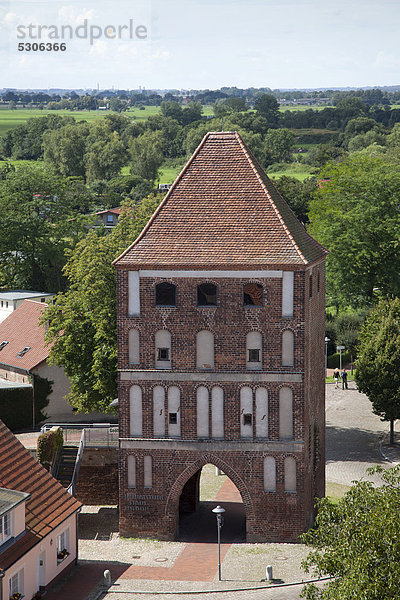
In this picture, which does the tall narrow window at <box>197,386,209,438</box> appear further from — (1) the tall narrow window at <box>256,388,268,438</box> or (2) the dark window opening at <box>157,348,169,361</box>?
(1) the tall narrow window at <box>256,388,268,438</box>

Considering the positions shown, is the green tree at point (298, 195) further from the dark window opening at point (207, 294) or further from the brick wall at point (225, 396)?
the brick wall at point (225, 396)

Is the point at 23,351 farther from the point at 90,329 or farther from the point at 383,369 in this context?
the point at 383,369

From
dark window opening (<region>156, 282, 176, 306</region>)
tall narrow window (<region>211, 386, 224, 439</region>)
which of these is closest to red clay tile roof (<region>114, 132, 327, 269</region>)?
dark window opening (<region>156, 282, 176, 306</region>)

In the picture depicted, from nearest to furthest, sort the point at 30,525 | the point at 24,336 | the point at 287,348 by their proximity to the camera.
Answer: the point at 30,525
the point at 287,348
the point at 24,336

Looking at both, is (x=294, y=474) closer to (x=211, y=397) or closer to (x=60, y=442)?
(x=211, y=397)

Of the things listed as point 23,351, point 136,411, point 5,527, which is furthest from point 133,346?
point 23,351

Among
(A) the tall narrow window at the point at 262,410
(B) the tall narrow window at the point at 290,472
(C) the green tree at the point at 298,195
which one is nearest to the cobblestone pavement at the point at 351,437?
(B) the tall narrow window at the point at 290,472
